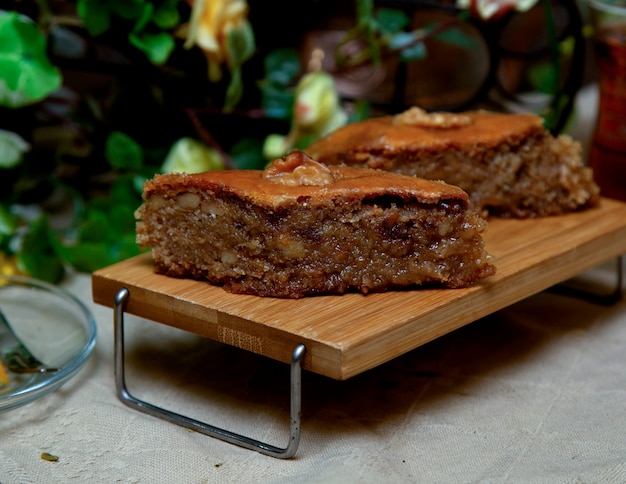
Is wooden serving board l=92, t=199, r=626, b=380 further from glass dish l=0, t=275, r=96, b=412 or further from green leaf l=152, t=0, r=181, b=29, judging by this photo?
green leaf l=152, t=0, r=181, b=29

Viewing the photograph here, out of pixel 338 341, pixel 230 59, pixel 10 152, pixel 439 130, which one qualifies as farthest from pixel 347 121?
pixel 338 341

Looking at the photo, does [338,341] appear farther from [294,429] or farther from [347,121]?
[347,121]

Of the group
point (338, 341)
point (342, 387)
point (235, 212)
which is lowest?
point (342, 387)

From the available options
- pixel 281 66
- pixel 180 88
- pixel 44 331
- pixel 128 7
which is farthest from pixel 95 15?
pixel 44 331

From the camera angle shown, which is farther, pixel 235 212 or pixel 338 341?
pixel 235 212

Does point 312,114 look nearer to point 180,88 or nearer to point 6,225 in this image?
point 180,88

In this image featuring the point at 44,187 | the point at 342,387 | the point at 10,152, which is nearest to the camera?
the point at 342,387
